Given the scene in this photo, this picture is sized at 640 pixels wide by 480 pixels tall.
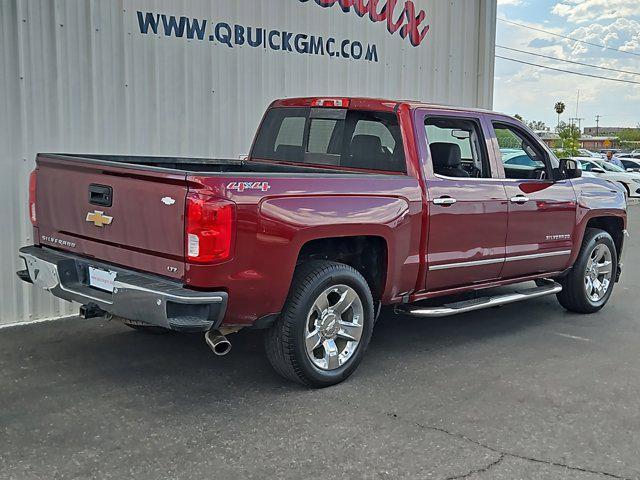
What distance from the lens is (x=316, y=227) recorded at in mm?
4664

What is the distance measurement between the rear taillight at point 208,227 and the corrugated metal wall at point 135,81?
9.89ft

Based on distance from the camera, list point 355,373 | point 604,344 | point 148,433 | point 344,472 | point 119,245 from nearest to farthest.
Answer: point 344,472 < point 148,433 < point 119,245 < point 355,373 < point 604,344

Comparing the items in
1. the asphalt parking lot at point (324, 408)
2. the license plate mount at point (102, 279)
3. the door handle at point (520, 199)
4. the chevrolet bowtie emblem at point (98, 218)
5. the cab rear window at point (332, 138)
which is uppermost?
the cab rear window at point (332, 138)

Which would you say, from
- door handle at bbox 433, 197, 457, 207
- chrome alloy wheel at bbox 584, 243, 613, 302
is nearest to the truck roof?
door handle at bbox 433, 197, 457, 207

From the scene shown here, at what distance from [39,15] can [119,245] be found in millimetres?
2986

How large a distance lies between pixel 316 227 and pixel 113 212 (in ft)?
4.17

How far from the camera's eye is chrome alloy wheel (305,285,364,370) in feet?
16.0

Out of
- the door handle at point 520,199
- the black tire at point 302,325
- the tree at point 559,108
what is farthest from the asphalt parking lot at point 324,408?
the tree at point 559,108

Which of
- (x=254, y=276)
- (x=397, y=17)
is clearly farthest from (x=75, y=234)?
(x=397, y=17)

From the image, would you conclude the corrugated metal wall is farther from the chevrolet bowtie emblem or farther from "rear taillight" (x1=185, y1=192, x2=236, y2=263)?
"rear taillight" (x1=185, y1=192, x2=236, y2=263)

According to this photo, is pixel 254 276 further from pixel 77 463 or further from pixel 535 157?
pixel 535 157

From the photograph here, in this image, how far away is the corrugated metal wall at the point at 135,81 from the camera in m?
6.37

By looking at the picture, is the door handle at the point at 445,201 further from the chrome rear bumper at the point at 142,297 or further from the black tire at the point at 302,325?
the chrome rear bumper at the point at 142,297

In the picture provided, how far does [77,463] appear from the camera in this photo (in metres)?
3.75
